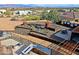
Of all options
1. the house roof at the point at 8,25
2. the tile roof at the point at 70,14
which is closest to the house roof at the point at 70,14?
the tile roof at the point at 70,14

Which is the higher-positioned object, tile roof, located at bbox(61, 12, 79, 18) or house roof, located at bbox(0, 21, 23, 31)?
tile roof, located at bbox(61, 12, 79, 18)

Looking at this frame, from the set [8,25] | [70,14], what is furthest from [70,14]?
[8,25]

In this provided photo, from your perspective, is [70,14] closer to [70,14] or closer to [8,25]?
[70,14]

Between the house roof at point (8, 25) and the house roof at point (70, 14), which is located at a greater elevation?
the house roof at point (70, 14)

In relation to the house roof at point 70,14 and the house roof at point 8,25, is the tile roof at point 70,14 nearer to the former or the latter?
the house roof at point 70,14

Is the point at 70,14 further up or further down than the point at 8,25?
further up

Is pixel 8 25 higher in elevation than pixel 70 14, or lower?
lower

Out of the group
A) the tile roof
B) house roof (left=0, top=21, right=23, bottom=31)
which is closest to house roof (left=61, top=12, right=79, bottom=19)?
the tile roof

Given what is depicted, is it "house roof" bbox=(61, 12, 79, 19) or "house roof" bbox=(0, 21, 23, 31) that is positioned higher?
"house roof" bbox=(61, 12, 79, 19)

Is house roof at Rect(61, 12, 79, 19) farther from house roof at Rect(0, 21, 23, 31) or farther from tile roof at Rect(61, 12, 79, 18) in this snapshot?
house roof at Rect(0, 21, 23, 31)
